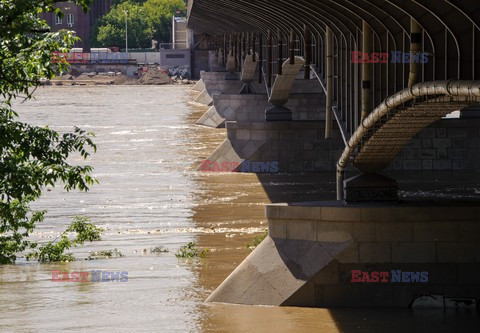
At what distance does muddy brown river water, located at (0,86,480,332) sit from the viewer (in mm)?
22062

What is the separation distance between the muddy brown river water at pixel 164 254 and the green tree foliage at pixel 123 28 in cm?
11580

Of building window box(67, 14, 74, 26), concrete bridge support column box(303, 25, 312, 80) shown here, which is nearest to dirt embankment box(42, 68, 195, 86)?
building window box(67, 14, 74, 26)

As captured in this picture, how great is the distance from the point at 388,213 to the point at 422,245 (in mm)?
787

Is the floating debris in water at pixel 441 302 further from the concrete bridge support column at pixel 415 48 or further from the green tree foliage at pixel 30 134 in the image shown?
the green tree foliage at pixel 30 134

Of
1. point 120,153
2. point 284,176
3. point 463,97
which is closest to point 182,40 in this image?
point 120,153

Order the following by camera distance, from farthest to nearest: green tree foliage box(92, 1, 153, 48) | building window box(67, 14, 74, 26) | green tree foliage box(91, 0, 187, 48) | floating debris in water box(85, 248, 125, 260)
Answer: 1. green tree foliage box(91, 0, 187, 48)
2. green tree foliage box(92, 1, 153, 48)
3. building window box(67, 14, 74, 26)
4. floating debris in water box(85, 248, 125, 260)

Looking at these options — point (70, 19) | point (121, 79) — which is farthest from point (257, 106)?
point (70, 19)

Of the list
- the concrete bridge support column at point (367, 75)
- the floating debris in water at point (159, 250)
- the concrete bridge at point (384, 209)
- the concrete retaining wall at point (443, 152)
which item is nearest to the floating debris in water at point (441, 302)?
the concrete bridge at point (384, 209)

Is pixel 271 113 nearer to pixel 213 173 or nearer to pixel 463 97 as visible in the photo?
pixel 213 173

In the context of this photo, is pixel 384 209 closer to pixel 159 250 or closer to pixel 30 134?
pixel 30 134

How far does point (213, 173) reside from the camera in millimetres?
52438

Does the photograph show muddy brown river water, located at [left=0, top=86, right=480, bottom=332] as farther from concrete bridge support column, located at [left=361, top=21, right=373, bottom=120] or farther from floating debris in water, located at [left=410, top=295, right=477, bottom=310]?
concrete bridge support column, located at [left=361, top=21, right=373, bottom=120]

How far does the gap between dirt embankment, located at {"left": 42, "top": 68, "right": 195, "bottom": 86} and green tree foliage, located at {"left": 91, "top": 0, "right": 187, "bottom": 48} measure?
18596 millimetres

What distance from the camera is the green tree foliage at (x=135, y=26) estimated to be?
611 ft
